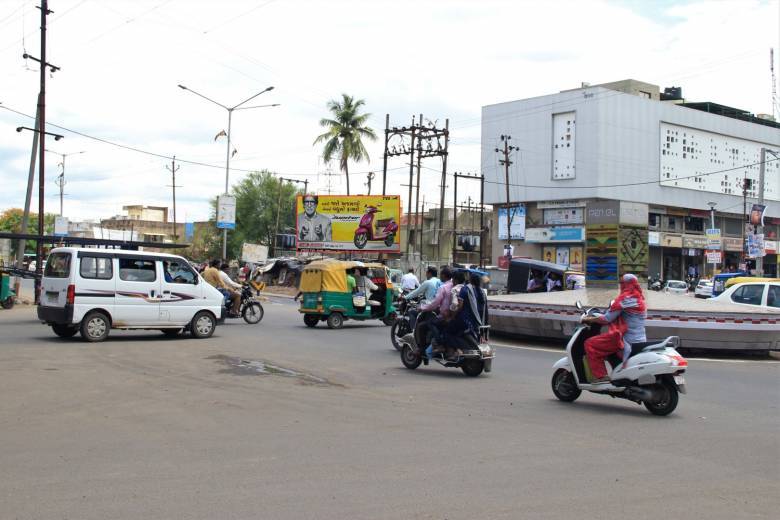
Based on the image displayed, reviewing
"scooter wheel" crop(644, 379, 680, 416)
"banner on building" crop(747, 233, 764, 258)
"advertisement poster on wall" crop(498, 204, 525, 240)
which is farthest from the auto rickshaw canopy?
"advertisement poster on wall" crop(498, 204, 525, 240)

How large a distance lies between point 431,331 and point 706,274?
65165 millimetres

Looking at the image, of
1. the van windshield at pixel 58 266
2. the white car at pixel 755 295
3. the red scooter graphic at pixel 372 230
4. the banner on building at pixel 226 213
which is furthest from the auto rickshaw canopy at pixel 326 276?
the red scooter graphic at pixel 372 230

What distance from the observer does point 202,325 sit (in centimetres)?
1773

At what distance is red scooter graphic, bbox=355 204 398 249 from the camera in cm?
4931

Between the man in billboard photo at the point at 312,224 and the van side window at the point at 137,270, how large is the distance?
34954 millimetres

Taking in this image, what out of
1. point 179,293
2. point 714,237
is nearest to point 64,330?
point 179,293

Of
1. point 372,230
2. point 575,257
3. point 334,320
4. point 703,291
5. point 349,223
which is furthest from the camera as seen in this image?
point 575,257

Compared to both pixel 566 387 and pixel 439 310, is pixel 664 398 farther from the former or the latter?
pixel 439 310

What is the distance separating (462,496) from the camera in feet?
18.3

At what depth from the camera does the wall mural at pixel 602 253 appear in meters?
20.1

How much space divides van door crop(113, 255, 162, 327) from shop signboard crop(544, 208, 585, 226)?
51.7 meters

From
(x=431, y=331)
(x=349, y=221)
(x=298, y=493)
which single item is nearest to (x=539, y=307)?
(x=431, y=331)

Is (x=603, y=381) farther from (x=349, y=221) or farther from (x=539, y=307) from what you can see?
(x=349, y=221)

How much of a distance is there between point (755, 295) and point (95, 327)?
52.4ft
